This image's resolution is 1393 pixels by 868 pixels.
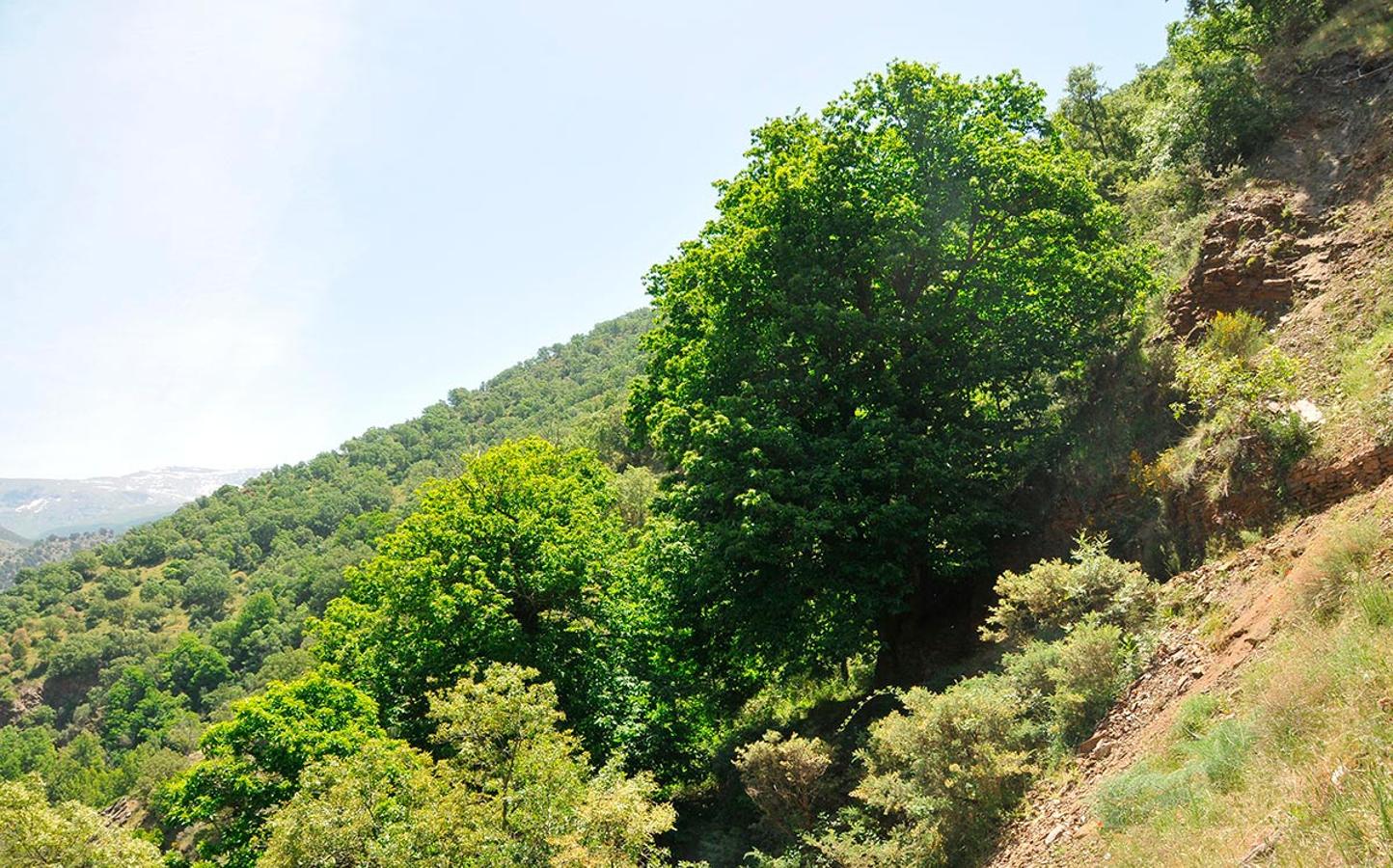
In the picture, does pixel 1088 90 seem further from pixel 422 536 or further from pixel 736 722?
pixel 422 536

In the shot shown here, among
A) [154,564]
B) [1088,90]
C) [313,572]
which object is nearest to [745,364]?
[1088,90]

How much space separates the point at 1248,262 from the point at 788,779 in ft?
41.5

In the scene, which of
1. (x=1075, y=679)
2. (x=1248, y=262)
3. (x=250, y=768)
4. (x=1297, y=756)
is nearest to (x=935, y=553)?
(x=1075, y=679)

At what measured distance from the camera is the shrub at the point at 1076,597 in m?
10.9

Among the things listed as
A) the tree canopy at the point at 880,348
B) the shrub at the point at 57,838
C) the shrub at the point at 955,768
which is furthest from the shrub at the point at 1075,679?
the shrub at the point at 57,838

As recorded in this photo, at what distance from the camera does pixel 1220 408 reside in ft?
40.9

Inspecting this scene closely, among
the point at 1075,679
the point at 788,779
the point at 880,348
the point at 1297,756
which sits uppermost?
the point at 880,348

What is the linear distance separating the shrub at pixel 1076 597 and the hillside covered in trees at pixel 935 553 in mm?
79

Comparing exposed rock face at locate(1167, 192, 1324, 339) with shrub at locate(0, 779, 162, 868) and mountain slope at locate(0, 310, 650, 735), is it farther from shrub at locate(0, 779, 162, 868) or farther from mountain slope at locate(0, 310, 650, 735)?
mountain slope at locate(0, 310, 650, 735)

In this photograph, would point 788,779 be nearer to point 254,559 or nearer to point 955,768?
point 955,768

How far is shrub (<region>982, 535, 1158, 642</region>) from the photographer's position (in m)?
10.9

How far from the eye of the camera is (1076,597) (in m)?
11.7

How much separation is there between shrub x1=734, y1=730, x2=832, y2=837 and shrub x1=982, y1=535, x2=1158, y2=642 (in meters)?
3.47

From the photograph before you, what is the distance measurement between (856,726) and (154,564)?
587 ft
